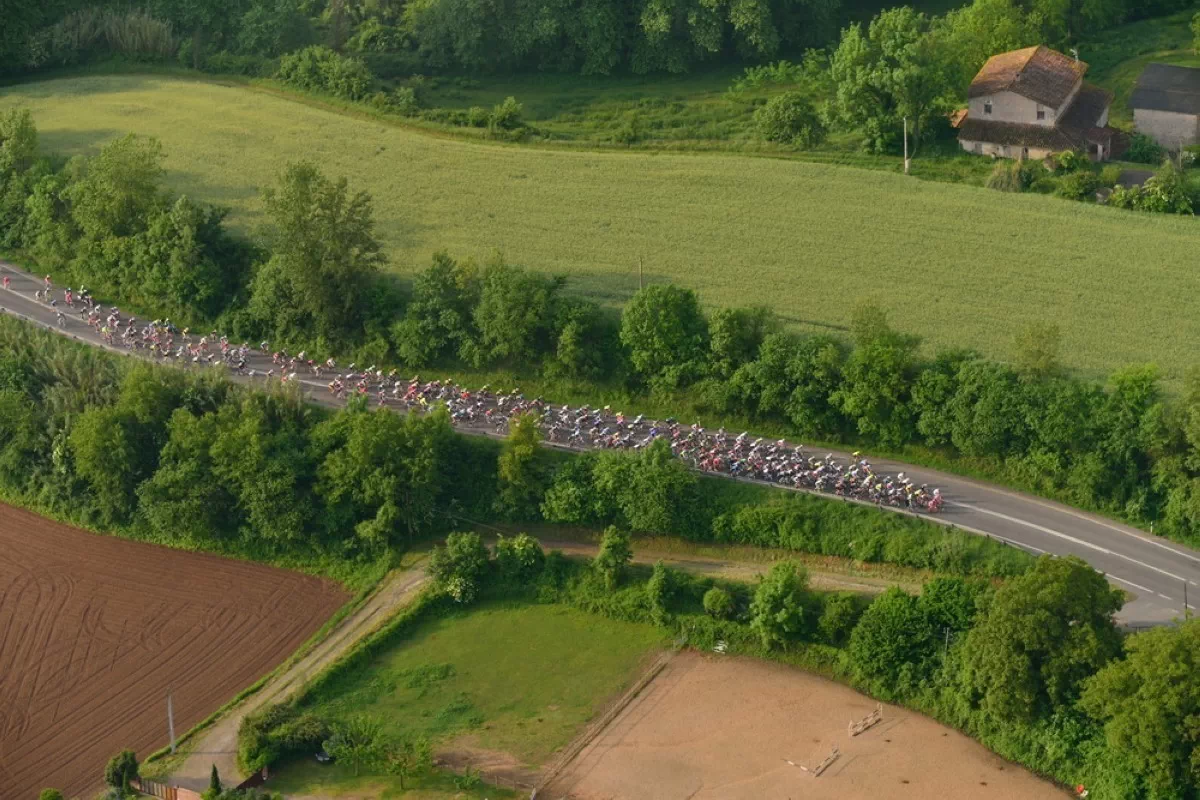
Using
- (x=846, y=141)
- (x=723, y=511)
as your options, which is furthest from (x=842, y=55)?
(x=723, y=511)

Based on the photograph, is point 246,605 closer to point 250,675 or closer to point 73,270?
point 250,675

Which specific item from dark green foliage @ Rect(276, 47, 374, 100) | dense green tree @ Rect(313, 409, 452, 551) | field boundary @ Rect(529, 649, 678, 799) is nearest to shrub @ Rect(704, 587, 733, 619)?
field boundary @ Rect(529, 649, 678, 799)

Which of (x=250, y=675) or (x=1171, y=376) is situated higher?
(x=1171, y=376)

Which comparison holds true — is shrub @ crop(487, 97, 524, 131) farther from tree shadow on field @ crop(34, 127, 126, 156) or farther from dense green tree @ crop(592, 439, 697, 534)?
dense green tree @ crop(592, 439, 697, 534)

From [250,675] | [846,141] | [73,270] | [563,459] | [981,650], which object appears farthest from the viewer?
[846,141]

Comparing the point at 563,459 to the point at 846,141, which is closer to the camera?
the point at 563,459
